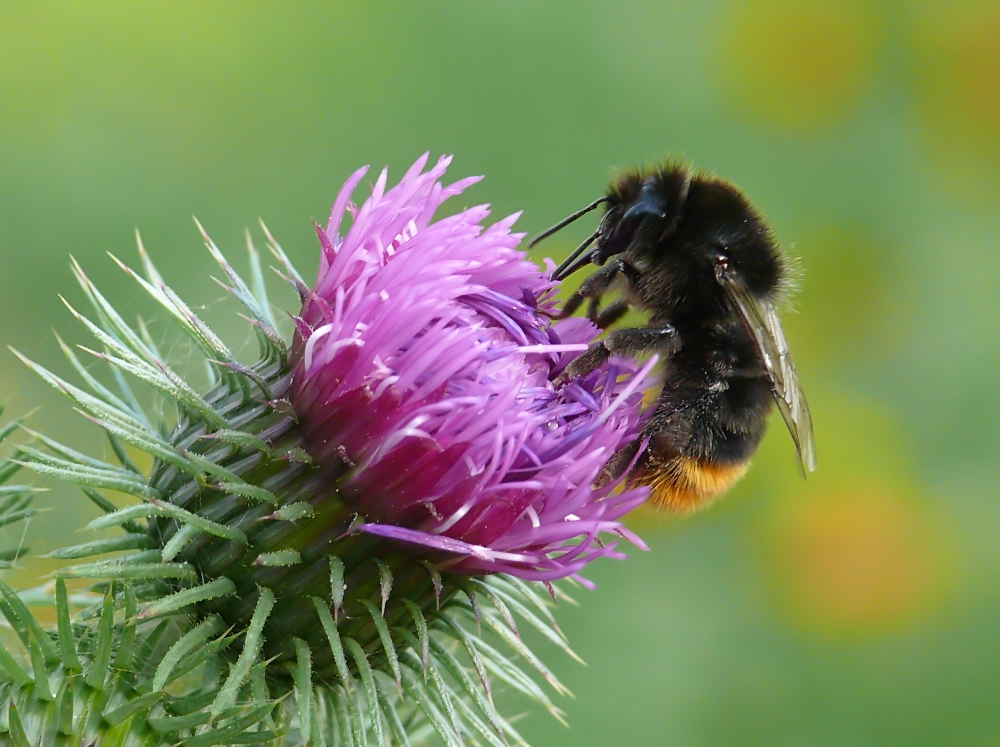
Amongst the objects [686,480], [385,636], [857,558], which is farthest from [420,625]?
[857,558]

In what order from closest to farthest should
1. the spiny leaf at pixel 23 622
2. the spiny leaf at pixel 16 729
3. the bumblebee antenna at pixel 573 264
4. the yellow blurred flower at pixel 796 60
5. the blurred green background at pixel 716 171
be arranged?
1. the spiny leaf at pixel 16 729
2. the spiny leaf at pixel 23 622
3. the bumblebee antenna at pixel 573 264
4. the blurred green background at pixel 716 171
5. the yellow blurred flower at pixel 796 60

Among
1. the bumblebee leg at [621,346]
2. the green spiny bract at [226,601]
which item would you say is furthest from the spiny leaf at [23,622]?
the bumblebee leg at [621,346]

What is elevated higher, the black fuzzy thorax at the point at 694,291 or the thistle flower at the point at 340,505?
the black fuzzy thorax at the point at 694,291

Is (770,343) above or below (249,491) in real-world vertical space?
above

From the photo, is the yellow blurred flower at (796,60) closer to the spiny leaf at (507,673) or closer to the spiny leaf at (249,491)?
the spiny leaf at (507,673)

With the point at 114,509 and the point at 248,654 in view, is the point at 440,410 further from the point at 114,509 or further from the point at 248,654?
the point at 114,509

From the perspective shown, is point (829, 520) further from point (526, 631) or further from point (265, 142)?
point (265, 142)

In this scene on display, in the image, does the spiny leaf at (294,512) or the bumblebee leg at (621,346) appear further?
the bumblebee leg at (621,346)

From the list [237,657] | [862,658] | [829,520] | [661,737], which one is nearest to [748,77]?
[829,520]
